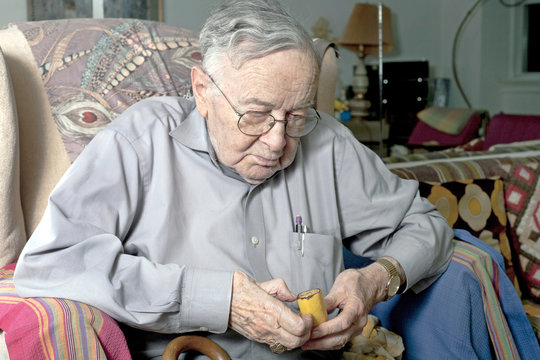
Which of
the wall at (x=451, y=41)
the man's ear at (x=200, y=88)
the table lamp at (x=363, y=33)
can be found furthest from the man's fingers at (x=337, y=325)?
the table lamp at (x=363, y=33)

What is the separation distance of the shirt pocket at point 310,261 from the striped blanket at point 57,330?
0.39 metres

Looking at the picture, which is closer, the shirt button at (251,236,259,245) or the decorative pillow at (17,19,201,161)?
the shirt button at (251,236,259,245)

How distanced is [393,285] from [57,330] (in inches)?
25.9

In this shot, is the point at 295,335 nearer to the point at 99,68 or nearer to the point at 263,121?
the point at 263,121

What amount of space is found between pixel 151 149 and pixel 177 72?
430 mm

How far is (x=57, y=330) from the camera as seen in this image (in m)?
0.92

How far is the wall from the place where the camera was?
14.8 ft

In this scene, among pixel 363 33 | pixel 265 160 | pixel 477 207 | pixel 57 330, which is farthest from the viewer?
pixel 363 33

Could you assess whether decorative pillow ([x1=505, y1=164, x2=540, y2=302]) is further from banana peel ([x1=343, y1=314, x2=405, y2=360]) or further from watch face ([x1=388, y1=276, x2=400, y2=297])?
watch face ([x1=388, y1=276, x2=400, y2=297])

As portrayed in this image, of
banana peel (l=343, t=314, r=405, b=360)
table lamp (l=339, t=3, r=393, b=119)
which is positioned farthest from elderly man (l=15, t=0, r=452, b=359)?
table lamp (l=339, t=3, r=393, b=119)

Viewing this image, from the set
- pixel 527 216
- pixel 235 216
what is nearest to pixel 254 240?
pixel 235 216

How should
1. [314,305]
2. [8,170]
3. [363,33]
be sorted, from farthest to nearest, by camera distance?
[363,33] < [8,170] < [314,305]

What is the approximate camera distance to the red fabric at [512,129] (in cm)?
321

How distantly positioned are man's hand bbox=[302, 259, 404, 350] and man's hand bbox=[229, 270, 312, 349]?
0.06m
